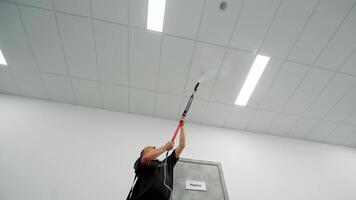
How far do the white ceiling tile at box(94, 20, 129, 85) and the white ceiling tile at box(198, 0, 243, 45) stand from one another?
1.05 m

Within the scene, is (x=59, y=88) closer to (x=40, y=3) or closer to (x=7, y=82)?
(x=7, y=82)

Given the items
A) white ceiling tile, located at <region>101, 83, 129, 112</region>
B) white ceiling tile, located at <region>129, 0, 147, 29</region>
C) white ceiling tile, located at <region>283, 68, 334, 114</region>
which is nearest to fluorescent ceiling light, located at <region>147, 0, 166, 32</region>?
white ceiling tile, located at <region>129, 0, 147, 29</region>

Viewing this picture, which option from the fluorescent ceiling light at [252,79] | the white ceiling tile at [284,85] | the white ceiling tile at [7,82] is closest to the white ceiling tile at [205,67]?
the fluorescent ceiling light at [252,79]

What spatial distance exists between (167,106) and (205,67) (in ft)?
3.11

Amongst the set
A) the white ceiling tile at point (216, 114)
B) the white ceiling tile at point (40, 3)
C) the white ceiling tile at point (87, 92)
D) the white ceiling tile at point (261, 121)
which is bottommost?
the white ceiling tile at point (261, 121)

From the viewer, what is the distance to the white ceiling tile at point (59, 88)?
2.61m

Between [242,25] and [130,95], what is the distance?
6.44 ft

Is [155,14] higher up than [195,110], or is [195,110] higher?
[155,14]

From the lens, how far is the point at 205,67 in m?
2.45

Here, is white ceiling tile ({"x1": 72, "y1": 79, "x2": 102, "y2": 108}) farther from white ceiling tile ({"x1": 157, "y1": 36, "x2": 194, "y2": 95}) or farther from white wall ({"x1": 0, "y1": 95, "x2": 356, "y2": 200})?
white ceiling tile ({"x1": 157, "y1": 36, "x2": 194, "y2": 95})

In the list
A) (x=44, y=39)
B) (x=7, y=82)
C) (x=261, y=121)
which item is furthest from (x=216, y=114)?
(x=7, y=82)

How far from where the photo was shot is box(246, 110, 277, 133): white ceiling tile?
9.68 feet

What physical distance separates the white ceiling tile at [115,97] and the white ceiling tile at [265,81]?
2.12 metres

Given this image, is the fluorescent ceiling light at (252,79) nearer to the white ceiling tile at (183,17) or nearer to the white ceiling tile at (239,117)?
the white ceiling tile at (239,117)
